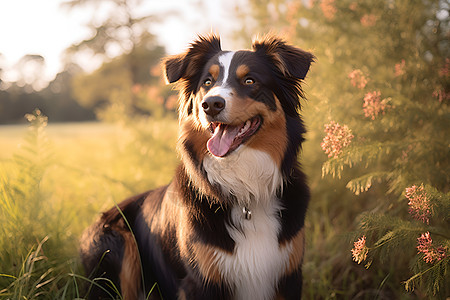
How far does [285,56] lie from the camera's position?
2.80 meters

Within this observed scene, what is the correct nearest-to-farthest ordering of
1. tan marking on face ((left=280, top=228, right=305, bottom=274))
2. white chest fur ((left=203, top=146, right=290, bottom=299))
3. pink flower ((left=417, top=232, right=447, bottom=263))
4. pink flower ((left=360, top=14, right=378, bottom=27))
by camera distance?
pink flower ((left=417, top=232, right=447, bottom=263)) < white chest fur ((left=203, top=146, right=290, bottom=299)) < tan marking on face ((left=280, top=228, right=305, bottom=274)) < pink flower ((left=360, top=14, right=378, bottom=27))

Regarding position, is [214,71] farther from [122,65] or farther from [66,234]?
[122,65]

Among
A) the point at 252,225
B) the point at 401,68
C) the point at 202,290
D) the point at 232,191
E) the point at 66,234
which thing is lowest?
the point at 66,234

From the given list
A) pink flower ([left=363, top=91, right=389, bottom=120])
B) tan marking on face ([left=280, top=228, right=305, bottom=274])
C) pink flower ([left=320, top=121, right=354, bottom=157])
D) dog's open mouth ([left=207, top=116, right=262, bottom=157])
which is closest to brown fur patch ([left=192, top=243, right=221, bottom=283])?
tan marking on face ([left=280, top=228, right=305, bottom=274])

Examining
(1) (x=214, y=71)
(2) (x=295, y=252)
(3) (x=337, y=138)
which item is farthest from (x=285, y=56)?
(2) (x=295, y=252)

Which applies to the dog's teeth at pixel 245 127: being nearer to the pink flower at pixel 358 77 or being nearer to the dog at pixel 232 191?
the dog at pixel 232 191

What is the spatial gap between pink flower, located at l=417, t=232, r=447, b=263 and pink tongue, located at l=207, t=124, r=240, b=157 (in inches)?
56.1

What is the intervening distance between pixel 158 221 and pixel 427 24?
3.50m

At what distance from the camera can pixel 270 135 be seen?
273 centimetres

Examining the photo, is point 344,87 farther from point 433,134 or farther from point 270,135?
point 270,135

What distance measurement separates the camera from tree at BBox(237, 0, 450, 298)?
250 centimetres

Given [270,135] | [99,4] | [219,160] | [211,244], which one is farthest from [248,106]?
[99,4]

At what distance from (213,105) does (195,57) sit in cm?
82

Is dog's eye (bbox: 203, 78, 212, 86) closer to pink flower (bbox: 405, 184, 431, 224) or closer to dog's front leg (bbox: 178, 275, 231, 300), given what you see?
dog's front leg (bbox: 178, 275, 231, 300)
